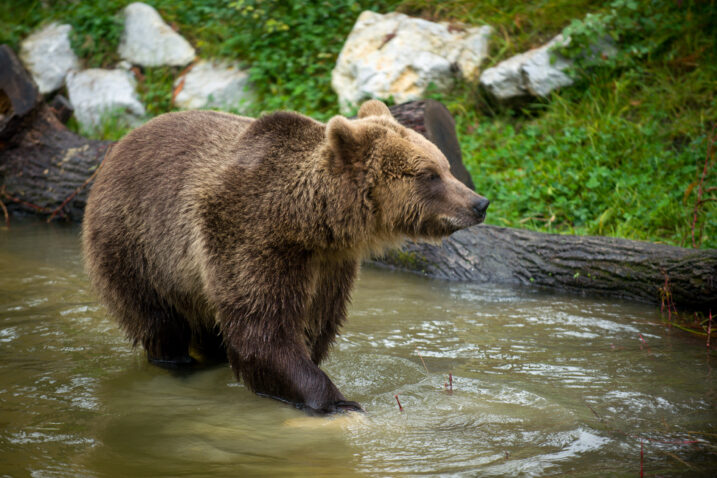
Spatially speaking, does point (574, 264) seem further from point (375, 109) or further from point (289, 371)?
point (289, 371)

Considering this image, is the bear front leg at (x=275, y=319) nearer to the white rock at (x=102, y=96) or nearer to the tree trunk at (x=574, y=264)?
the tree trunk at (x=574, y=264)

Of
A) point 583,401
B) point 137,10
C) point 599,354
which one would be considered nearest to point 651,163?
point 599,354

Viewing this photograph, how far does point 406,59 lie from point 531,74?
1850 mm

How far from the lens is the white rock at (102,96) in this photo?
38.5ft

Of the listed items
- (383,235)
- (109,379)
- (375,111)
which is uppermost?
(375,111)

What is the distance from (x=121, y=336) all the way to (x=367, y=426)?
103 inches

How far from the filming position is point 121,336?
562cm

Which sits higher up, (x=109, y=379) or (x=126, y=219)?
(x=126, y=219)

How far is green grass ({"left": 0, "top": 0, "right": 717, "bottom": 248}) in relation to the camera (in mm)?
7875

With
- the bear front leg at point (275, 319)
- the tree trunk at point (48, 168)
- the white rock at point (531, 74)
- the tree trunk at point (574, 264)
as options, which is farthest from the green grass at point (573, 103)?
the bear front leg at point (275, 319)

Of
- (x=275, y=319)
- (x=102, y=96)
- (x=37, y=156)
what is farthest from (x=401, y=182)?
(x=102, y=96)

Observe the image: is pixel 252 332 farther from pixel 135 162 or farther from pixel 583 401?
pixel 583 401

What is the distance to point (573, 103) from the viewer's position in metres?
9.49

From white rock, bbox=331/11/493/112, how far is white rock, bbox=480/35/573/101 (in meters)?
0.58
